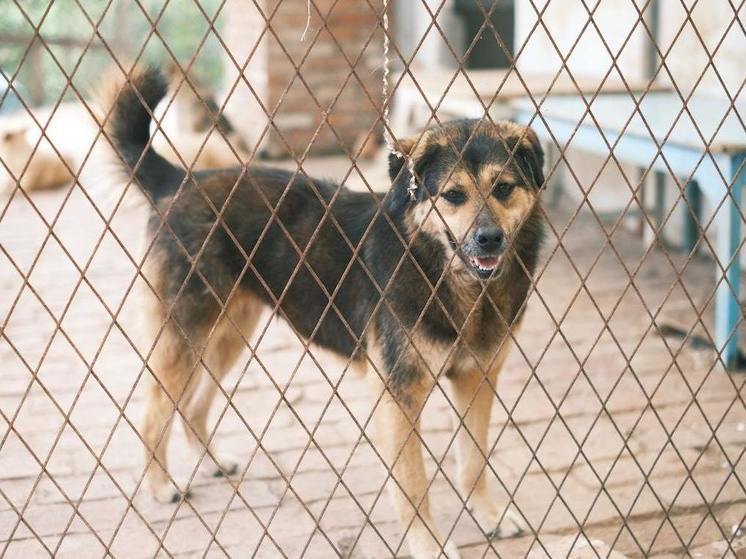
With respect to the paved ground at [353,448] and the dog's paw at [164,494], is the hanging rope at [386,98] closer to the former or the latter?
the paved ground at [353,448]

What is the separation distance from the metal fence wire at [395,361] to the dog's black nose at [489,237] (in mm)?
46

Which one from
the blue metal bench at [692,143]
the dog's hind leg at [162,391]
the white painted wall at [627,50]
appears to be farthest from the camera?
the white painted wall at [627,50]

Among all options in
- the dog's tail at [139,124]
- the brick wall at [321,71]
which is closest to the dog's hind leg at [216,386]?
the dog's tail at [139,124]

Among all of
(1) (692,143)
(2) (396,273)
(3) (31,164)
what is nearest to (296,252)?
(2) (396,273)

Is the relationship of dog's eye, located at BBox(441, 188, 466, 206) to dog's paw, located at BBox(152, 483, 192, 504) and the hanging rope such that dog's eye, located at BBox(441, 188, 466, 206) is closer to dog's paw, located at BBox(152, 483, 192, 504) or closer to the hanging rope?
the hanging rope

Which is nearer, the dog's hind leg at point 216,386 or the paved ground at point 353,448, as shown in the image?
the paved ground at point 353,448

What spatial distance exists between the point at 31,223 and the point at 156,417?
4.57 m

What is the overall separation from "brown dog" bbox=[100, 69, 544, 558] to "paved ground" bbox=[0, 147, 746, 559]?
5.6 inches

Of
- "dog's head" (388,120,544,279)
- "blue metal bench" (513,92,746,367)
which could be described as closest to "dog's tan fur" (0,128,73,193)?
"blue metal bench" (513,92,746,367)

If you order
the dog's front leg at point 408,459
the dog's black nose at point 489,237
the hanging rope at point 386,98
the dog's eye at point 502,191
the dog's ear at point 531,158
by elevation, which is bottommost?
the dog's front leg at point 408,459

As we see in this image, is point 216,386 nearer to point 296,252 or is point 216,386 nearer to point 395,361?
point 296,252

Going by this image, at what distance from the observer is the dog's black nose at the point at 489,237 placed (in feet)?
8.51

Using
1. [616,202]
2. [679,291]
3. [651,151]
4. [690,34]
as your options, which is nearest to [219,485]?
[651,151]

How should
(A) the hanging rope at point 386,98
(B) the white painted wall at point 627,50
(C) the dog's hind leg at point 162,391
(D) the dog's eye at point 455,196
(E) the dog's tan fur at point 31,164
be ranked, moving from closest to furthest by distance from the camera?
(A) the hanging rope at point 386,98
(D) the dog's eye at point 455,196
(C) the dog's hind leg at point 162,391
(B) the white painted wall at point 627,50
(E) the dog's tan fur at point 31,164
